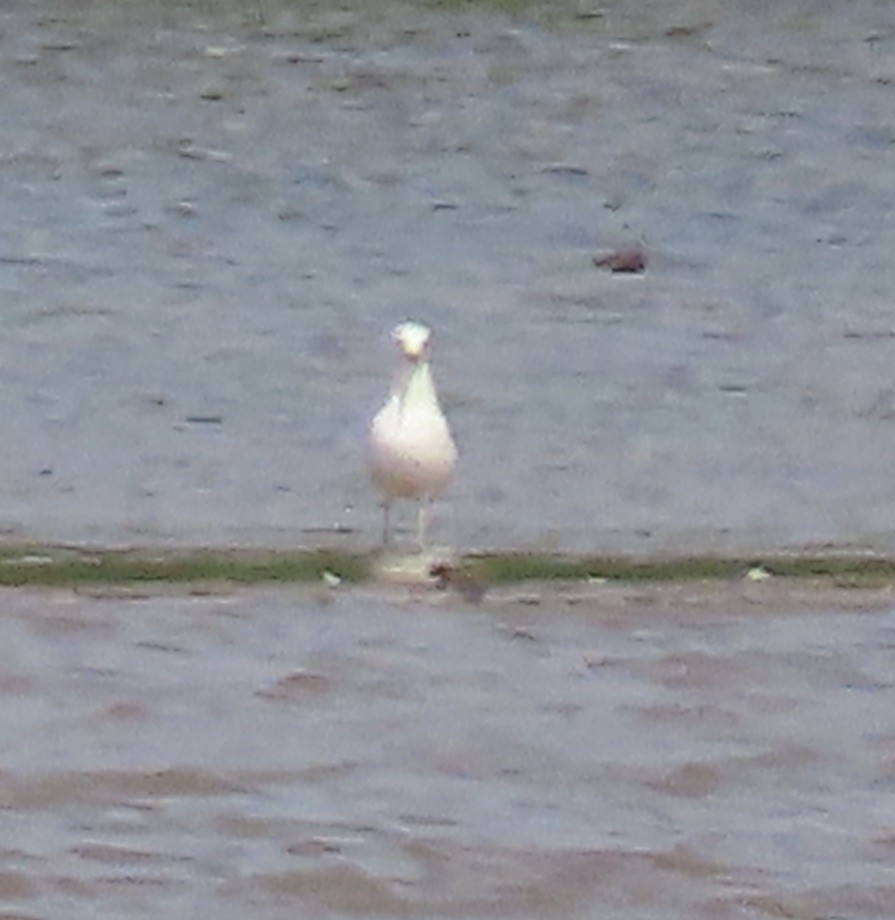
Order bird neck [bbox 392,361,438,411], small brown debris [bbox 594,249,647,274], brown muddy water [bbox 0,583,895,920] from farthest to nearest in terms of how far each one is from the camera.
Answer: small brown debris [bbox 594,249,647,274] → bird neck [bbox 392,361,438,411] → brown muddy water [bbox 0,583,895,920]

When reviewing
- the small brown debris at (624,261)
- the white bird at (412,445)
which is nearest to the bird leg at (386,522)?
the white bird at (412,445)

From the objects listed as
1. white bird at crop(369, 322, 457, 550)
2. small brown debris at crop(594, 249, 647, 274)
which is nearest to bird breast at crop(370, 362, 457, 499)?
white bird at crop(369, 322, 457, 550)

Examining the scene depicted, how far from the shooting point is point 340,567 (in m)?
0.96

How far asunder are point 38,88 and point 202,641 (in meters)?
0.71

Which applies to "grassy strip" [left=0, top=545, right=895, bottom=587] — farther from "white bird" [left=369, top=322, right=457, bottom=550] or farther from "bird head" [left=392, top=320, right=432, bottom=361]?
"bird head" [left=392, top=320, right=432, bottom=361]

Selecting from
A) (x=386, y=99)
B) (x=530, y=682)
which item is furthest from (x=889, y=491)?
(x=386, y=99)

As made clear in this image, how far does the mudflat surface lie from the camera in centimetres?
103

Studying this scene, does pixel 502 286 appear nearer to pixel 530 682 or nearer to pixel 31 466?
pixel 31 466

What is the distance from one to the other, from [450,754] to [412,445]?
210mm

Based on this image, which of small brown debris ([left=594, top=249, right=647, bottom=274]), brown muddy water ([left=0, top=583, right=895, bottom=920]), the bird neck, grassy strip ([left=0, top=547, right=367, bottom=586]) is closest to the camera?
brown muddy water ([left=0, top=583, right=895, bottom=920])

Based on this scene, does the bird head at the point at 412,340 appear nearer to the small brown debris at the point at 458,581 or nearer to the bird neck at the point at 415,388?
the bird neck at the point at 415,388

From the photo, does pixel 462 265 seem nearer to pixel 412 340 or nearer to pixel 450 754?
pixel 412 340

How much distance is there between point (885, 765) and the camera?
2.66ft

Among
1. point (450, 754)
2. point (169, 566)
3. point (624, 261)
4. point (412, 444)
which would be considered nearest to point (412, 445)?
point (412, 444)
